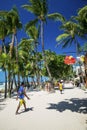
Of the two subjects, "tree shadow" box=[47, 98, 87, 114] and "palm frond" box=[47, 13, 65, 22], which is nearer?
"tree shadow" box=[47, 98, 87, 114]

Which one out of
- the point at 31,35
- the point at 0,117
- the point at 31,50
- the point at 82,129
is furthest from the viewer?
the point at 31,50

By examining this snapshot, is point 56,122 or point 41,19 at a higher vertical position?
point 41,19

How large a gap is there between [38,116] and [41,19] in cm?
2189

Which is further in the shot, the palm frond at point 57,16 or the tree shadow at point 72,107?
the palm frond at point 57,16

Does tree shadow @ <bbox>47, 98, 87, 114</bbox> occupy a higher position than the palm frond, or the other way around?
the palm frond

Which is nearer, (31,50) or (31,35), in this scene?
(31,35)

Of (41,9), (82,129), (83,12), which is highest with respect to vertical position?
(41,9)

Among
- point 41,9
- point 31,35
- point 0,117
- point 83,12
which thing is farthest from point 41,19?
point 0,117

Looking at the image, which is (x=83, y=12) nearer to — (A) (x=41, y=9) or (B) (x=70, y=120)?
(B) (x=70, y=120)

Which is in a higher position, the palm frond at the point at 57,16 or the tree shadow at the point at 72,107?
the palm frond at the point at 57,16

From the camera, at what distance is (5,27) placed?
107ft

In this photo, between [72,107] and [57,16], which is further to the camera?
[57,16]

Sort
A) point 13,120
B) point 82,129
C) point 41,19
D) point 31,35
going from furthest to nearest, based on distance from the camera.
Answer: point 31,35 → point 41,19 → point 13,120 → point 82,129

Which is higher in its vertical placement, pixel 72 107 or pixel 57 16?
pixel 57 16
